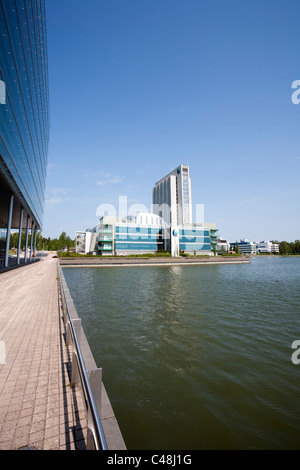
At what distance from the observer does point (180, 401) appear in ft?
20.8

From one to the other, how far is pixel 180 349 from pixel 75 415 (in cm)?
646

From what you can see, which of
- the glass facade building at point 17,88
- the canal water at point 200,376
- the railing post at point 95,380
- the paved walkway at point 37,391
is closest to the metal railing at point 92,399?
the railing post at point 95,380

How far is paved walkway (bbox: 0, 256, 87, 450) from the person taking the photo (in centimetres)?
364

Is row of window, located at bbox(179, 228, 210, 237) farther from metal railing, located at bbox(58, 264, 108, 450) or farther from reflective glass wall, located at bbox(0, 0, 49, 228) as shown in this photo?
metal railing, located at bbox(58, 264, 108, 450)

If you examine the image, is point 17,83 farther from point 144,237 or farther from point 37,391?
point 144,237

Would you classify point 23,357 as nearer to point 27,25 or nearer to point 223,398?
point 223,398

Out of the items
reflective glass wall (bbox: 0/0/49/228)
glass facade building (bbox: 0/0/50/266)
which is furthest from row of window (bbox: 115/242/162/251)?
reflective glass wall (bbox: 0/0/49/228)

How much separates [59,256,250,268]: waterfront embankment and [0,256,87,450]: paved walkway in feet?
189

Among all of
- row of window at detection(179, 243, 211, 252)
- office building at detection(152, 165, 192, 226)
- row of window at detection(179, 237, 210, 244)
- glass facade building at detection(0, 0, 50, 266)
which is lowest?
row of window at detection(179, 243, 211, 252)

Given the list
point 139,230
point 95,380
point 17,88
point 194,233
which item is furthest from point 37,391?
point 194,233

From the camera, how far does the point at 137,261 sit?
248 feet

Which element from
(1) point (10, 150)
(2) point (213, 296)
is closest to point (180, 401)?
(2) point (213, 296)

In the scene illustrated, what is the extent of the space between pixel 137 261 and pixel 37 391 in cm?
7094

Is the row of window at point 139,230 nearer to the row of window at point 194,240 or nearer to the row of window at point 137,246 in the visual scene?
the row of window at point 137,246
